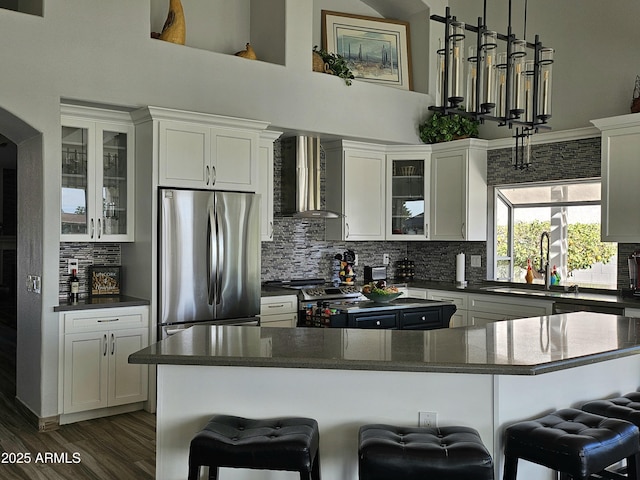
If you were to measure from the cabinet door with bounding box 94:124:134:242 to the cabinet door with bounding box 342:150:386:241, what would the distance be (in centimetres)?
233

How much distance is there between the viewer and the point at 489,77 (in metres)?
3.29

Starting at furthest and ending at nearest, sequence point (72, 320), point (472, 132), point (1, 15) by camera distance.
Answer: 1. point (472, 132)
2. point (72, 320)
3. point (1, 15)

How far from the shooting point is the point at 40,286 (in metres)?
4.51

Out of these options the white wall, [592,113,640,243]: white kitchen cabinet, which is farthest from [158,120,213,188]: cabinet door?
[592,113,640,243]: white kitchen cabinet

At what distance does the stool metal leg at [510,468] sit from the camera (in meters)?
2.59

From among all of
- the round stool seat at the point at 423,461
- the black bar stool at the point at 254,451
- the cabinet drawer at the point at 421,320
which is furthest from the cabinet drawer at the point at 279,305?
the round stool seat at the point at 423,461

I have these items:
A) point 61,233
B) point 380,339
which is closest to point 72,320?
point 61,233

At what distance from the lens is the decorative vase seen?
520 centimetres

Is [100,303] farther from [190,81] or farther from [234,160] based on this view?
[190,81]

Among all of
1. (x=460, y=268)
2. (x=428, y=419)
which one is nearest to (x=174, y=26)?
(x=460, y=268)

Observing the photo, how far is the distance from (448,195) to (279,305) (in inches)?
90.7

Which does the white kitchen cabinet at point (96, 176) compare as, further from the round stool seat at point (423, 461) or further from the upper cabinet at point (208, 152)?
the round stool seat at point (423, 461)

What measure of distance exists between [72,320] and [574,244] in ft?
15.2

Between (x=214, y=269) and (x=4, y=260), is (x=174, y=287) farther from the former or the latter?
(x=4, y=260)
